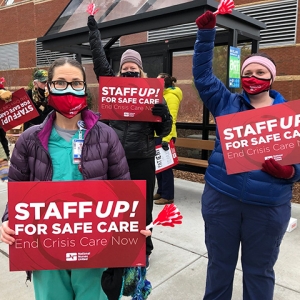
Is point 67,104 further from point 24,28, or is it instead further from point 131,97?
point 24,28

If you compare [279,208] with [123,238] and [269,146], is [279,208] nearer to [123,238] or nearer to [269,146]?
[269,146]

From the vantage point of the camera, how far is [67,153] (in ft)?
5.57

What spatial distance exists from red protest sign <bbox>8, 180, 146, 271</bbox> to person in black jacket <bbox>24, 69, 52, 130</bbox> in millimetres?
2137

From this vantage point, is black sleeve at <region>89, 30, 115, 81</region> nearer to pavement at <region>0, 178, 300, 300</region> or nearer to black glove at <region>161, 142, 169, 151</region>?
black glove at <region>161, 142, 169, 151</region>

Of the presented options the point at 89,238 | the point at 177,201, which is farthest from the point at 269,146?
the point at 177,201

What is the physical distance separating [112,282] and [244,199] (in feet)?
3.01

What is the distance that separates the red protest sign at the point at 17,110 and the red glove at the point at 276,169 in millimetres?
2904

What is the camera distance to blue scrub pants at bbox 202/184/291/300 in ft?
6.61

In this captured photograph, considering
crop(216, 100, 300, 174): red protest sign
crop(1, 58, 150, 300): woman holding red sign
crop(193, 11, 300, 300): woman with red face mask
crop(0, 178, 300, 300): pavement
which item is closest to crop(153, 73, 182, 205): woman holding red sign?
crop(0, 178, 300, 300): pavement

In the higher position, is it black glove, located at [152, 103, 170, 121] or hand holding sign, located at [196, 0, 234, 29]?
hand holding sign, located at [196, 0, 234, 29]

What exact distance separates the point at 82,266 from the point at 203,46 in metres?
1.48

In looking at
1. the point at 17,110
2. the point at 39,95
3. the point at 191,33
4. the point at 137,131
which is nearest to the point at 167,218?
the point at 137,131

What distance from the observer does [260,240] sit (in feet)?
6.66

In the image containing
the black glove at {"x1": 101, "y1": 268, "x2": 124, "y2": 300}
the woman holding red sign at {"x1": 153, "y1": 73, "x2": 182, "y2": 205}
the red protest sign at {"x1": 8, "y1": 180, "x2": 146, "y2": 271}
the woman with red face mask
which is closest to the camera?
the red protest sign at {"x1": 8, "y1": 180, "x2": 146, "y2": 271}
